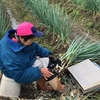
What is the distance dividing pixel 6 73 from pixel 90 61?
37.7 inches

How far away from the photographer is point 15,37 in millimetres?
2791

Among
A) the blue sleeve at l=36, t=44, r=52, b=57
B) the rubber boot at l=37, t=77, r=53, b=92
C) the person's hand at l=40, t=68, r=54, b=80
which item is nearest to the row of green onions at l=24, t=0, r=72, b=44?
the blue sleeve at l=36, t=44, r=52, b=57

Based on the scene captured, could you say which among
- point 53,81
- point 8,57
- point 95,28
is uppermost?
point 8,57

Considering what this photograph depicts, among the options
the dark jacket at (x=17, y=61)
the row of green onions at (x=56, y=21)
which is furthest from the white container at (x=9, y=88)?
the row of green onions at (x=56, y=21)

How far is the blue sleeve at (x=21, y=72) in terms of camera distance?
2667mm

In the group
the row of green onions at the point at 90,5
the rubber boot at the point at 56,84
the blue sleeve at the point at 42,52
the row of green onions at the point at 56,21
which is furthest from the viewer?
the row of green onions at the point at 90,5

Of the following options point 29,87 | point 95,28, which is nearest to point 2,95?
point 29,87

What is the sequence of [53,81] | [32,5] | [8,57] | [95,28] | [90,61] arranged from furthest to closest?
[32,5], [95,28], [90,61], [53,81], [8,57]

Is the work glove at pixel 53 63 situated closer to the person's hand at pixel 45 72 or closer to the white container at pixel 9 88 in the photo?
the person's hand at pixel 45 72

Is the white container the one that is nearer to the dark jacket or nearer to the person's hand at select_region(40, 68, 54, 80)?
the dark jacket

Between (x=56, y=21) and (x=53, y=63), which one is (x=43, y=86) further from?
(x=56, y=21)

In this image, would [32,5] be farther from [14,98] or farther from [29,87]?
[14,98]

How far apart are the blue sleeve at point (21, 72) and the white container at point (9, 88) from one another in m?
0.15

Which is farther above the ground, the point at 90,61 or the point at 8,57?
the point at 8,57
